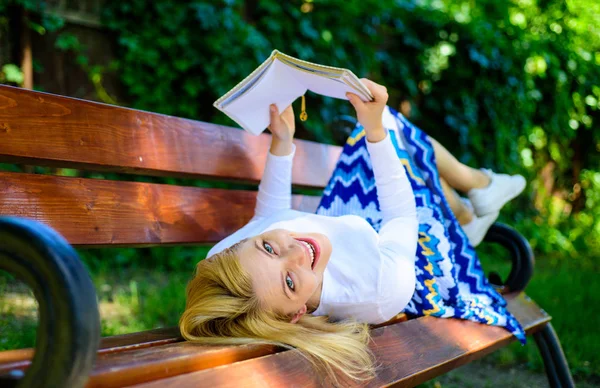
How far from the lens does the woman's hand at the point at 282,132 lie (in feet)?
7.26

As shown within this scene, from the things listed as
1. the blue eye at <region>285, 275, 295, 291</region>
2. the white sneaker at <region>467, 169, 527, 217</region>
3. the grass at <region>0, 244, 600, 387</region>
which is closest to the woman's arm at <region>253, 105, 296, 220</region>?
the blue eye at <region>285, 275, 295, 291</region>

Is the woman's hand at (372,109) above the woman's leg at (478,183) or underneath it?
above

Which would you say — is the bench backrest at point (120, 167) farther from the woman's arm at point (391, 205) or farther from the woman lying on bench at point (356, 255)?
the woman's arm at point (391, 205)

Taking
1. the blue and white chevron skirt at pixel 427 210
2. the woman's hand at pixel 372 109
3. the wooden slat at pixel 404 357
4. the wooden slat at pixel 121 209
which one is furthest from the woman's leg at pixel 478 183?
the wooden slat at pixel 121 209

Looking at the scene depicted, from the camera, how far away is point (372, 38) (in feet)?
17.2

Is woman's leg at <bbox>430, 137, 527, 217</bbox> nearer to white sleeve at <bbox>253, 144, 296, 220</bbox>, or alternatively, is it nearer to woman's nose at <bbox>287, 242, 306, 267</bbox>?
white sleeve at <bbox>253, 144, 296, 220</bbox>

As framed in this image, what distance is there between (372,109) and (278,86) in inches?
12.5

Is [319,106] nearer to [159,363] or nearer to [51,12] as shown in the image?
[51,12]

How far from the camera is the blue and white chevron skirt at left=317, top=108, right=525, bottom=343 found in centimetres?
217

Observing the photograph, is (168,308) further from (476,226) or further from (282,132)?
(476,226)

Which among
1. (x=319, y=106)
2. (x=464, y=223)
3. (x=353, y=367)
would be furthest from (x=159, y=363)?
(x=319, y=106)

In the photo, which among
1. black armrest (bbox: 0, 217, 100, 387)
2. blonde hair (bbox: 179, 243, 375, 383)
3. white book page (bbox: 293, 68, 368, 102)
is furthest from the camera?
white book page (bbox: 293, 68, 368, 102)

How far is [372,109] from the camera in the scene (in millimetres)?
1984

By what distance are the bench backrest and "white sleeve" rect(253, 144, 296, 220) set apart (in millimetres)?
86
